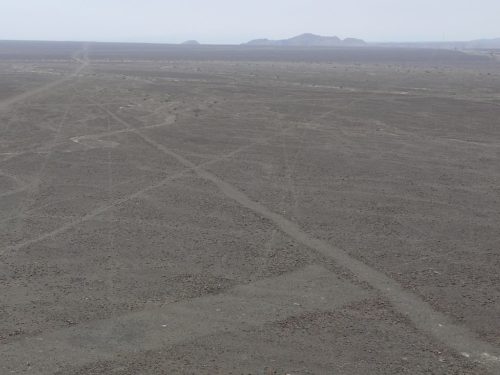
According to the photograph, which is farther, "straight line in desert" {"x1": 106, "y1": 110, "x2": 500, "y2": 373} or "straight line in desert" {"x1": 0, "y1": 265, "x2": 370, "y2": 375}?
"straight line in desert" {"x1": 106, "y1": 110, "x2": 500, "y2": 373}

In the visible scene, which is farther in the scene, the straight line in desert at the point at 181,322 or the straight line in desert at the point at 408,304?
the straight line in desert at the point at 408,304

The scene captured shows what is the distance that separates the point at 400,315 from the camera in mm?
8133

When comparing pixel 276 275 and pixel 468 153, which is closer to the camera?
pixel 276 275

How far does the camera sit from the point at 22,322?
7.88 meters

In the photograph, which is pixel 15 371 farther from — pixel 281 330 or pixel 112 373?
pixel 281 330

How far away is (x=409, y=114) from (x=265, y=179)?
1600cm

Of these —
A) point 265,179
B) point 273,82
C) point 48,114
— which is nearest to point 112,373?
point 265,179

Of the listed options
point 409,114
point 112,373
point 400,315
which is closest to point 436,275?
point 400,315

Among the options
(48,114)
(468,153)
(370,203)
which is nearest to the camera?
(370,203)

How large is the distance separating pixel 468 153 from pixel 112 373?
16555 millimetres

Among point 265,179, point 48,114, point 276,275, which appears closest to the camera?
point 276,275

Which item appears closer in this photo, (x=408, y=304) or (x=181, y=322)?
(x=181, y=322)

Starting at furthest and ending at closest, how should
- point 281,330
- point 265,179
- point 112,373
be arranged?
point 265,179 → point 281,330 → point 112,373

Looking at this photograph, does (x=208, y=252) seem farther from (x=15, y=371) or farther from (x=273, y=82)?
(x=273, y=82)
